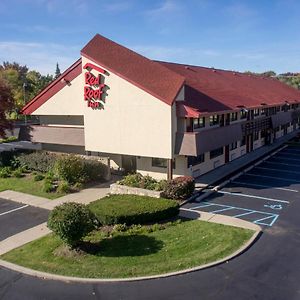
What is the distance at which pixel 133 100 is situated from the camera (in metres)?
25.8

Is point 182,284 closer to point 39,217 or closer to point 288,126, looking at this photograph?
point 39,217

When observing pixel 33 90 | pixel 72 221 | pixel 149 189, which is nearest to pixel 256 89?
pixel 149 189

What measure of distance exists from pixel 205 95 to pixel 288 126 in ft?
95.8

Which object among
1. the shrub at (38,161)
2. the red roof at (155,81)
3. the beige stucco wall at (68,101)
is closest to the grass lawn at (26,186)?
the shrub at (38,161)

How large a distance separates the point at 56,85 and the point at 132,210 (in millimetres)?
16352

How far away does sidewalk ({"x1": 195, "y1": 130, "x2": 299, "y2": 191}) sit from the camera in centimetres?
2687

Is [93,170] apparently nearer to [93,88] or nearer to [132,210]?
[93,88]

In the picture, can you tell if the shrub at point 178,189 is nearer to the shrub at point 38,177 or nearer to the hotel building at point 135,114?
the hotel building at point 135,114

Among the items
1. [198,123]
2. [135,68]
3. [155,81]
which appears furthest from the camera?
[198,123]

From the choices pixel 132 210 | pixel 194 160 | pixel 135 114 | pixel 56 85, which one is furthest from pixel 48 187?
pixel 194 160

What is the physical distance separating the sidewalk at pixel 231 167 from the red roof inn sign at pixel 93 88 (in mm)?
9277

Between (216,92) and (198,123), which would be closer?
(198,123)

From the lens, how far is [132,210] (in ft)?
62.6

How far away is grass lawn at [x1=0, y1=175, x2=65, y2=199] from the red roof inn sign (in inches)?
275
